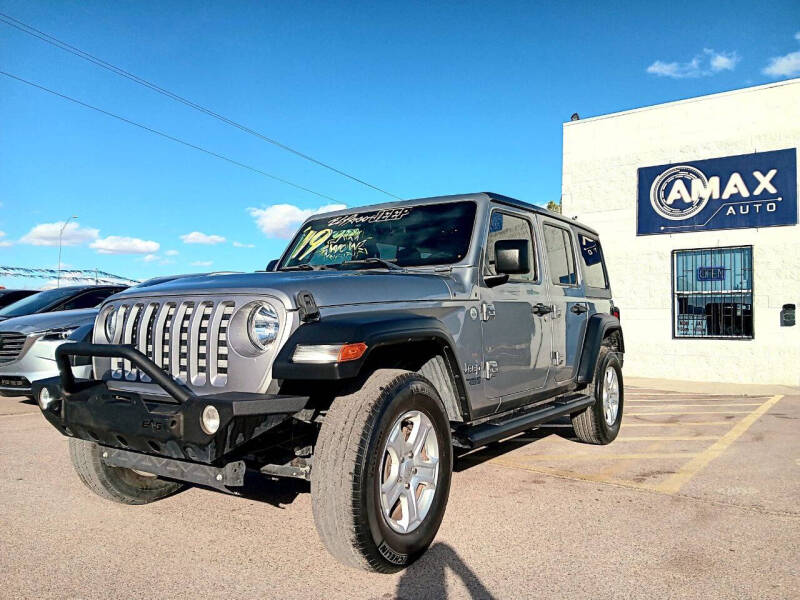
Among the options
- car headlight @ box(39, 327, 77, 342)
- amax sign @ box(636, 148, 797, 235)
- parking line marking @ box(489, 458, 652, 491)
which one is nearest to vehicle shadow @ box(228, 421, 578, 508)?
parking line marking @ box(489, 458, 652, 491)

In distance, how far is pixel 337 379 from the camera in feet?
8.95

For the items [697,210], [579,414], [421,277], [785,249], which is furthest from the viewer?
[697,210]

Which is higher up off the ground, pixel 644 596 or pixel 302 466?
pixel 302 466

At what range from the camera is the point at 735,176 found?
13.3 metres

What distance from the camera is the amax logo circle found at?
1366 centimetres

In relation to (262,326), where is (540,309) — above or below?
above

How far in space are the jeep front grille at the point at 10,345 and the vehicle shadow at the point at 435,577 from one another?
242 inches

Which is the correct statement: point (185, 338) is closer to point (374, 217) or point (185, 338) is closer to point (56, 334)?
point (374, 217)

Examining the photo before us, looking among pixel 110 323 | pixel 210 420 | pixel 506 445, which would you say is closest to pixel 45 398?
pixel 110 323

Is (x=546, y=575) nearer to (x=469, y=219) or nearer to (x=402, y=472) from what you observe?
(x=402, y=472)

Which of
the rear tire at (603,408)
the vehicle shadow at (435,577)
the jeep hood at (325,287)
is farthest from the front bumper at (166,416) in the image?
the rear tire at (603,408)

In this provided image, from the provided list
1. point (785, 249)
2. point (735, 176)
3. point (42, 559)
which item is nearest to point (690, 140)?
point (735, 176)

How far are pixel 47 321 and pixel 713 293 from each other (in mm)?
12312

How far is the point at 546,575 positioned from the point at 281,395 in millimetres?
1531
